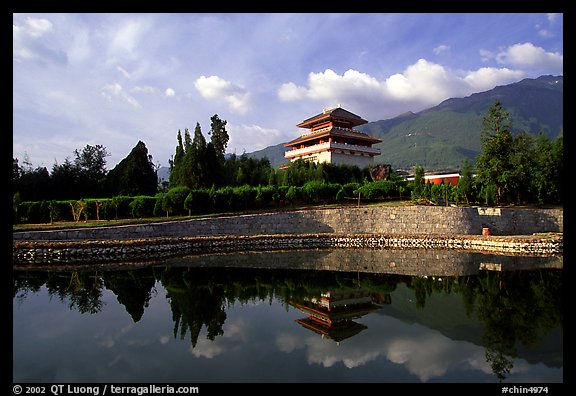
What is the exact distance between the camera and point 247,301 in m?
9.18

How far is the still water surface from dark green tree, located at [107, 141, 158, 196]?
1666cm

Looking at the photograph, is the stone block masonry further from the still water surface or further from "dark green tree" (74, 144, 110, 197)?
"dark green tree" (74, 144, 110, 197)

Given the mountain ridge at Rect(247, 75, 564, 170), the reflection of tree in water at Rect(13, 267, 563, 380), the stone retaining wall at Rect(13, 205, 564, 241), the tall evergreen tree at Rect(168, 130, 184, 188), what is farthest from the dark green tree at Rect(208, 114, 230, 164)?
the mountain ridge at Rect(247, 75, 564, 170)

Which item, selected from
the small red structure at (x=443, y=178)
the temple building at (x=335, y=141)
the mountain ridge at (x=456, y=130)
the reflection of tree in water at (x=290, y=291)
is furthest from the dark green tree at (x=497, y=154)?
the mountain ridge at (x=456, y=130)

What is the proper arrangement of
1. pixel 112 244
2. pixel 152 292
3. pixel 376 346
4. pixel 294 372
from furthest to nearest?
pixel 112 244 < pixel 152 292 < pixel 376 346 < pixel 294 372

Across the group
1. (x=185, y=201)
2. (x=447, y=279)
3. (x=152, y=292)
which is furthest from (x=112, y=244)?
(x=447, y=279)

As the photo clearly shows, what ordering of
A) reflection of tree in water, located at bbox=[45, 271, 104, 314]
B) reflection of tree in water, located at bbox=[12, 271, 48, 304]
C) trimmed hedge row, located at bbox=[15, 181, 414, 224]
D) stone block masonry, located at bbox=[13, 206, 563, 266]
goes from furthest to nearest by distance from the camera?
trimmed hedge row, located at bbox=[15, 181, 414, 224], stone block masonry, located at bbox=[13, 206, 563, 266], reflection of tree in water, located at bbox=[12, 271, 48, 304], reflection of tree in water, located at bbox=[45, 271, 104, 314]

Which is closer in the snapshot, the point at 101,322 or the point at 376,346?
the point at 376,346

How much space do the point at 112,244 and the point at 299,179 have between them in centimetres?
1758

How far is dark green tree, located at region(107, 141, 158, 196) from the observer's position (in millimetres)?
28156

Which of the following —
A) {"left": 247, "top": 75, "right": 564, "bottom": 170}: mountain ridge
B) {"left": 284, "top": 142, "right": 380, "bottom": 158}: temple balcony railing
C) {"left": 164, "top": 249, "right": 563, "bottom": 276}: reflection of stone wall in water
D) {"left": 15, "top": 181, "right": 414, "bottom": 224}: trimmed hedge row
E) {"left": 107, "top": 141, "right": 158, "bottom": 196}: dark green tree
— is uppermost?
{"left": 247, "top": 75, "right": 564, "bottom": 170}: mountain ridge
